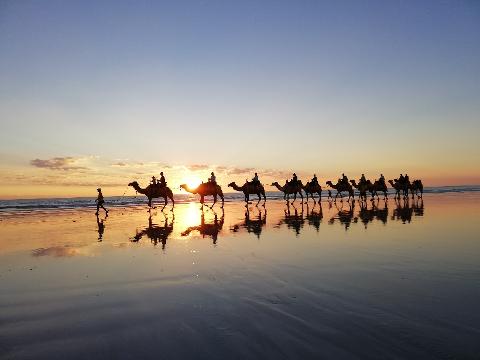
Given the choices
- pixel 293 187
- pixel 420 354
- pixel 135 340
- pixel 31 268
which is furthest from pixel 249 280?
pixel 293 187

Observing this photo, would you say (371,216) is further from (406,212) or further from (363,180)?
(363,180)

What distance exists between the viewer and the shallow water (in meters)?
3.95

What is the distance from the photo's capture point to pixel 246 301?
5621 millimetres

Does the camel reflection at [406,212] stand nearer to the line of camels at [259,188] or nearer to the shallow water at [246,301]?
the shallow water at [246,301]

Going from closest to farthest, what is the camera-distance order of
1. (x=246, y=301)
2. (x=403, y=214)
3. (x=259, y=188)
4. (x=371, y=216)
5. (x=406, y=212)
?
(x=246, y=301), (x=371, y=216), (x=403, y=214), (x=406, y=212), (x=259, y=188)

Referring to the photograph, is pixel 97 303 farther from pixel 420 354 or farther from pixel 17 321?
pixel 420 354

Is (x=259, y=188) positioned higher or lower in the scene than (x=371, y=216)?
higher

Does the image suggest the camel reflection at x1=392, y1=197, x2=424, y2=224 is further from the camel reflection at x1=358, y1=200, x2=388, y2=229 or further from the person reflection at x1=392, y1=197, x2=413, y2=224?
the camel reflection at x1=358, y1=200, x2=388, y2=229

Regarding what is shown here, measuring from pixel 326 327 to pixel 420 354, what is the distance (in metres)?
1.08

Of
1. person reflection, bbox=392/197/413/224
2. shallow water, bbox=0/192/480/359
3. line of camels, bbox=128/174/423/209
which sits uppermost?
line of camels, bbox=128/174/423/209

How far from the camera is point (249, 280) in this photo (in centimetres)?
697

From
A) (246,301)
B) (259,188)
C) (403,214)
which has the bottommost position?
(246,301)

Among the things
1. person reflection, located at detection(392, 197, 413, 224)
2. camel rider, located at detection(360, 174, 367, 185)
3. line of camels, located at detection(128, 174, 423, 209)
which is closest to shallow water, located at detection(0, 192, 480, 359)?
person reflection, located at detection(392, 197, 413, 224)

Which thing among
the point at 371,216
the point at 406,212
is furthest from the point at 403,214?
the point at 371,216
